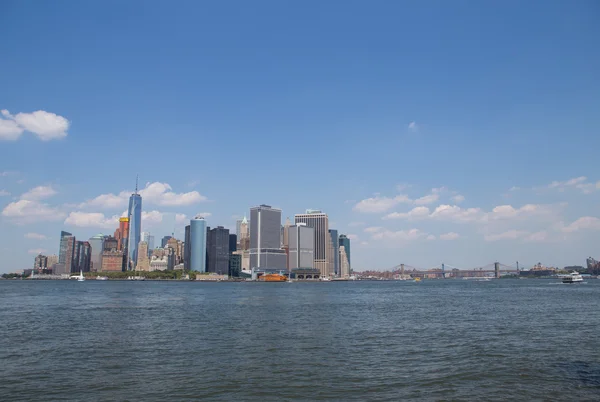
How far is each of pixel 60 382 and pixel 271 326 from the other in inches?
1023

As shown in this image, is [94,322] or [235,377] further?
[94,322]

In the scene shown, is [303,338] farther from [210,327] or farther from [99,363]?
[99,363]

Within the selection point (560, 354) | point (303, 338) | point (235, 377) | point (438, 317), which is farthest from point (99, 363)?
point (438, 317)

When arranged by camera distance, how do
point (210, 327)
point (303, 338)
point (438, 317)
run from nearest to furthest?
point (303, 338), point (210, 327), point (438, 317)

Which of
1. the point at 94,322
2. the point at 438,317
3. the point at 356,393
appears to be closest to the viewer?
the point at 356,393

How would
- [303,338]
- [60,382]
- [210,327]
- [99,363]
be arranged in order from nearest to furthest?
[60,382], [99,363], [303,338], [210,327]

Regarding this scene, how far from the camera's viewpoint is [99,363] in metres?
29.3

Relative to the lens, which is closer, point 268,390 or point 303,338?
point 268,390

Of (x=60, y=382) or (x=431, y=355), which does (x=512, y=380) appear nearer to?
(x=431, y=355)

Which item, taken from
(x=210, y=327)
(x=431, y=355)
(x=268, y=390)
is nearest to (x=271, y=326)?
(x=210, y=327)

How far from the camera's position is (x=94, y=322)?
169ft

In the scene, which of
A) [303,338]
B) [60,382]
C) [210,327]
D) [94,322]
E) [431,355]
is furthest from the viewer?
[94,322]

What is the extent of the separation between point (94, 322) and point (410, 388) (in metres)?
41.2

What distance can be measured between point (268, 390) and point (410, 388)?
292 inches
